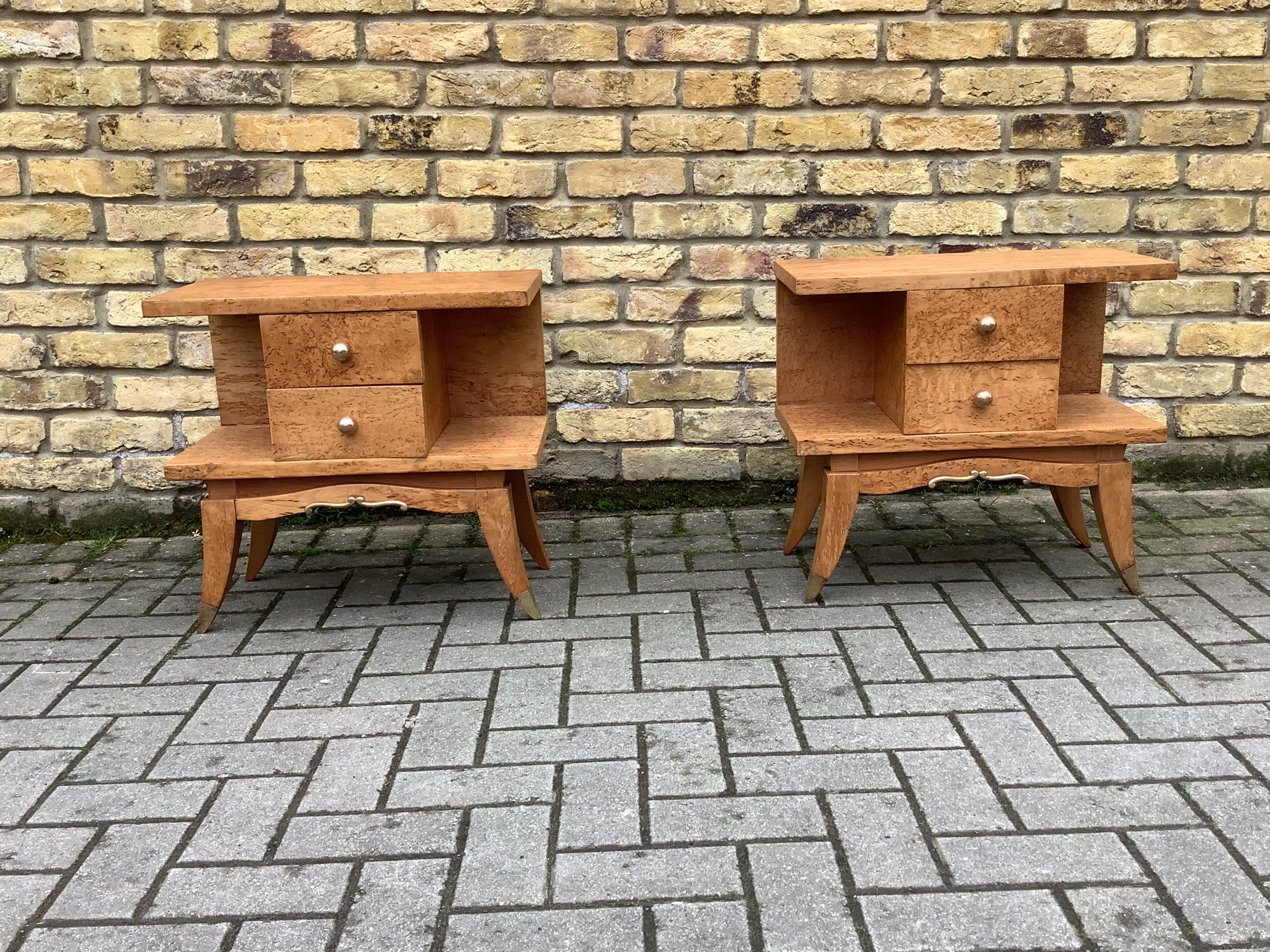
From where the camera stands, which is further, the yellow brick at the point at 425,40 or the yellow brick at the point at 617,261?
A: the yellow brick at the point at 617,261

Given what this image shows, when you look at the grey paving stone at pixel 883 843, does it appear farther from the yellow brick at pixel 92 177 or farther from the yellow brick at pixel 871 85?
the yellow brick at pixel 92 177

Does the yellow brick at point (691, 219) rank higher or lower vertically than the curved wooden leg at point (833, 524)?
higher

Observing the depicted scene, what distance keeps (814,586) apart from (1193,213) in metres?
2.28

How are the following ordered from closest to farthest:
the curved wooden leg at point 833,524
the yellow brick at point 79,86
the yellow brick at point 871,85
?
the curved wooden leg at point 833,524
the yellow brick at point 79,86
the yellow brick at point 871,85

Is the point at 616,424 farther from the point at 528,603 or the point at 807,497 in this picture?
the point at 528,603

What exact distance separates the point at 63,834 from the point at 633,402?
104 inches

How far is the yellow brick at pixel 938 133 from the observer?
13.6 ft

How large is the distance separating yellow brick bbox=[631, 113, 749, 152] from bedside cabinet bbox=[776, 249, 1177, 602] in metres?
0.77

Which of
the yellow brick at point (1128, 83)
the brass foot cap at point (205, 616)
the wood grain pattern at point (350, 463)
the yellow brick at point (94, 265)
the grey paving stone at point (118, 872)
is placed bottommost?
the grey paving stone at point (118, 872)

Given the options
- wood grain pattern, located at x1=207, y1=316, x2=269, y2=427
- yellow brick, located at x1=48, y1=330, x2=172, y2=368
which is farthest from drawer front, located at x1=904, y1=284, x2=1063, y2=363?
yellow brick, located at x1=48, y1=330, x2=172, y2=368

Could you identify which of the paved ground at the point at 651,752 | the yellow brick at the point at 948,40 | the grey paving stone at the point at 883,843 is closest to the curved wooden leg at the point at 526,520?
the paved ground at the point at 651,752

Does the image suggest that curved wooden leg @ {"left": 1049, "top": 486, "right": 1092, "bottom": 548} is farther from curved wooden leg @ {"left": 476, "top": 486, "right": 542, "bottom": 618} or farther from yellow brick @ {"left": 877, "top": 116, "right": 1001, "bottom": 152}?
curved wooden leg @ {"left": 476, "top": 486, "right": 542, "bottom": 618}

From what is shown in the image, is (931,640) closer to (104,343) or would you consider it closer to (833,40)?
(833,40)

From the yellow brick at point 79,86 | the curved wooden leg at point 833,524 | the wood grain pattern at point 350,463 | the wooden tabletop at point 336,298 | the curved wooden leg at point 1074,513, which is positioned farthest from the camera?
the yellow brick at point 79,86
